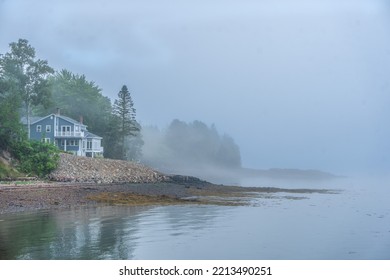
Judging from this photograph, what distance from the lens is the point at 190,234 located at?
21.1 meters

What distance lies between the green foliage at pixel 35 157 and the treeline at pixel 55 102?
1.00 m

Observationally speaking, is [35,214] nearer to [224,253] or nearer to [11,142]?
[224,253]

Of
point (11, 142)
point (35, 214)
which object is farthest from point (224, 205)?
point (11, 142)

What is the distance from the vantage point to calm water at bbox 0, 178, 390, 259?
17125 mm

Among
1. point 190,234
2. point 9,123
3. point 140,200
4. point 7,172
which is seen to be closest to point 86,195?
point 140,200

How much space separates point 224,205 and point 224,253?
57.6 feet

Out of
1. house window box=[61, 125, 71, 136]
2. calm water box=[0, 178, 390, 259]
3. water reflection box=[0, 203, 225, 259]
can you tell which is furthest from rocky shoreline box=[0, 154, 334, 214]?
house window box=[61, 125, 71, 136]

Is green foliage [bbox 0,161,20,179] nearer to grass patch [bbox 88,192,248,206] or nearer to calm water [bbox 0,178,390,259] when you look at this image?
grass patch [bbox 88,192,248,206]

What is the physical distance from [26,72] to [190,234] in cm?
3913

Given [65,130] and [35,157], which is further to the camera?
[65,130]

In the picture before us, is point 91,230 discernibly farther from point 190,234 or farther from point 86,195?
point 86,195

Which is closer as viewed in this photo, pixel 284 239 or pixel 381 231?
pixel 284 239

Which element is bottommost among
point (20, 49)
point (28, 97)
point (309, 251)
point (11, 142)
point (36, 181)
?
point (309, 251)

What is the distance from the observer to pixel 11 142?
45.0 meters
